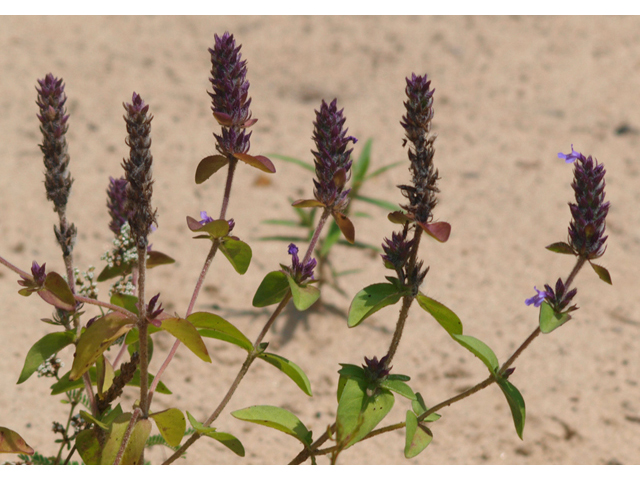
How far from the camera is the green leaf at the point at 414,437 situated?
196 centimetres

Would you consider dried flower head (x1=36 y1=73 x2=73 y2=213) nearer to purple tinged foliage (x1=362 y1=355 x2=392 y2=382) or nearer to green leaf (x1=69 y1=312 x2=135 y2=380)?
green leaf (x1=69 y1=312 x2=135 y2=380)

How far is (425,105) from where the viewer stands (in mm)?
1900

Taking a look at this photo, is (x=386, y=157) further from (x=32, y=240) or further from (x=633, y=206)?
(x=32, y=240)

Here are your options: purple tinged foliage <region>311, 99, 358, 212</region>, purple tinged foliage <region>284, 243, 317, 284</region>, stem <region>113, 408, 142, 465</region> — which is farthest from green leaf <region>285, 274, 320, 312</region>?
stem <region>113, 408, 142, 465</region>

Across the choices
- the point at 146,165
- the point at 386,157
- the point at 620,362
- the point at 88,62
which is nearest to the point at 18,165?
the point at 88,62

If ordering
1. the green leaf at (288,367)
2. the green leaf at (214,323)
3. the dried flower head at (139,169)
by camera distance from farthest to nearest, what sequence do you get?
1. the green leaf at (288,367)
2. the green leaf at (214,323)
3. the dried flower head at (139,169)

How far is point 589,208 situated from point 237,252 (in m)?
1.00

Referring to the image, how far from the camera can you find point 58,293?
6.27ft

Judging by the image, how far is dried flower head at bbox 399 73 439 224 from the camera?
6.23 feet

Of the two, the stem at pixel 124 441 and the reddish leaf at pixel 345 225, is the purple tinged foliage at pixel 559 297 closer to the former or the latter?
the reddish leaf at pixel 345 225

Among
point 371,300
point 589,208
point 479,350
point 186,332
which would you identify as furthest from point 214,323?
point 589,208

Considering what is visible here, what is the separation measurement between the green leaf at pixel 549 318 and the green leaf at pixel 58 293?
4.09 feet

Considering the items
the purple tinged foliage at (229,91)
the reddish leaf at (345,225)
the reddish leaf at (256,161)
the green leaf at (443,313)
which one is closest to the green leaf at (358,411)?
the green leaf at (443,313)

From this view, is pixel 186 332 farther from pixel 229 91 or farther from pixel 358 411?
pixel 229 91
